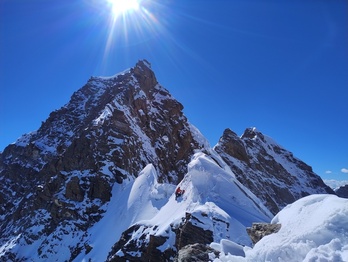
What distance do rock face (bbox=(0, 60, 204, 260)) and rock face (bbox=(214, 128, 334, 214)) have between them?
19532 mm

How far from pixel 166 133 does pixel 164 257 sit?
51546mm

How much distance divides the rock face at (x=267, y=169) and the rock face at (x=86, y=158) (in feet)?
64.1

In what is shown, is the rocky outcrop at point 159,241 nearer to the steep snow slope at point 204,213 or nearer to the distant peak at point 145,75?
the steep snow slope at point 204,213

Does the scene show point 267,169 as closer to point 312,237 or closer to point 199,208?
point 199,208

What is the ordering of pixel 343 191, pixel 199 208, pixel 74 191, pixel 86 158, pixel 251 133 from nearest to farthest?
pixel 199 208 < pixel 74 191 < pixel 86 158 < pixel 251 133 < pixel 343 191

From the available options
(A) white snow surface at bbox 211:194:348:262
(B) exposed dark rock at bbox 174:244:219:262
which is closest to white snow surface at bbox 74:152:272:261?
(B) exposed dark rock at bbox 174:244:219:262

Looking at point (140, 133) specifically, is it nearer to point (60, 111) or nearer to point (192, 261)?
point (60, 111)

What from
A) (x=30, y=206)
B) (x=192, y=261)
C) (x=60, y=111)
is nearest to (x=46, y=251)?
(x=30, y=206)

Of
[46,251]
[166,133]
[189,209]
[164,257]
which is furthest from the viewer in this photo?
[166,133]

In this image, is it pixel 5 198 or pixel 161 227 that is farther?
pixel 5 198

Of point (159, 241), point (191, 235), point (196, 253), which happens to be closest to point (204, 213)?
point (191, 235)

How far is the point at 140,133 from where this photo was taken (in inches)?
2266

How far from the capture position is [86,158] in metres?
46.7

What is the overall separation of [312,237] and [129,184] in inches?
1343
